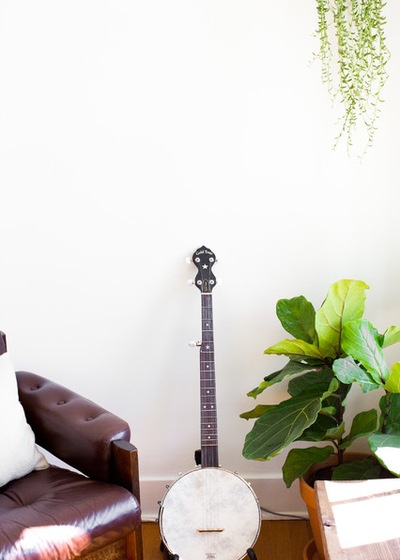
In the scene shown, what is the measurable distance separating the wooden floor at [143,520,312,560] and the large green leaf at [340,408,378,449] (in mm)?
459

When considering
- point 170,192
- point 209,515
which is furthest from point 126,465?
point 170,192

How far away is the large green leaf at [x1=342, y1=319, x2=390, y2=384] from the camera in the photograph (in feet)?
7.11

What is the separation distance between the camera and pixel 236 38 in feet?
8.16

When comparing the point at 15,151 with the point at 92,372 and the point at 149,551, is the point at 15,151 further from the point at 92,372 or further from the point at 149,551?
the point at 149,551

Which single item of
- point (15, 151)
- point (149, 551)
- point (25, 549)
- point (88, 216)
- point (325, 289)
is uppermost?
point (15, 151)

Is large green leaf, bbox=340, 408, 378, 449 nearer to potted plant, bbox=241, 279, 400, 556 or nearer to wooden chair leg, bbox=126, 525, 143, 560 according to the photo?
potted plant, bbox=241, 279, 400, 556

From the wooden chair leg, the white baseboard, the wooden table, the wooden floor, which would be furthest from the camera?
the white baseboard

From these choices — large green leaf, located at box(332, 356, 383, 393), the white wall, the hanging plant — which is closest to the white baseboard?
the white wall

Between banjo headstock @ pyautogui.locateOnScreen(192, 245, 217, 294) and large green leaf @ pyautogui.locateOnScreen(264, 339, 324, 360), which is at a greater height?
banjo headstock @ pyautogui.locateOnScreen(192, 245, 217, 294)

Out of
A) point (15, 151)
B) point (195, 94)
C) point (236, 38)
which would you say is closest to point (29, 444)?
point (15, 151)

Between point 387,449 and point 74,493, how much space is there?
92 centimetres

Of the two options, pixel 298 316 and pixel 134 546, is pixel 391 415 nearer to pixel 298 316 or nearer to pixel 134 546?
pixel 298 316

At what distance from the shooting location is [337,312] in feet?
7.57

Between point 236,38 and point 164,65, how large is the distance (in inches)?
10.5
